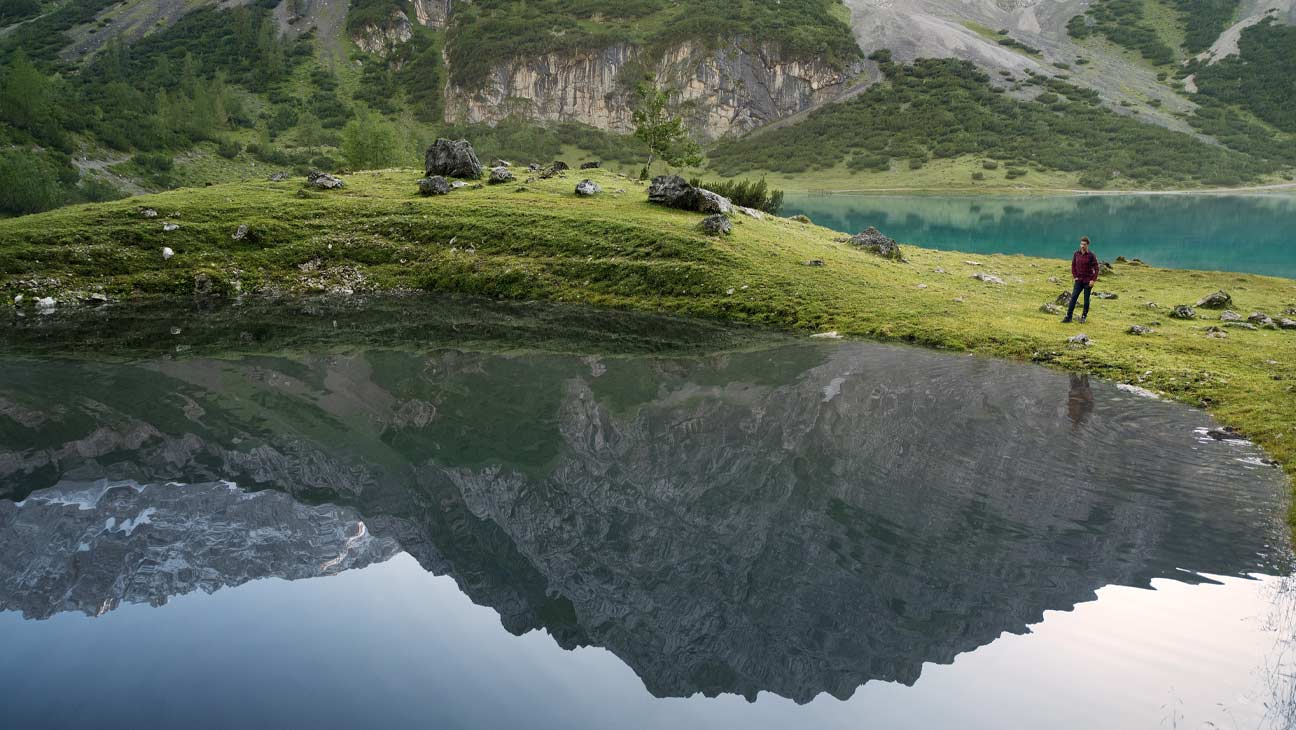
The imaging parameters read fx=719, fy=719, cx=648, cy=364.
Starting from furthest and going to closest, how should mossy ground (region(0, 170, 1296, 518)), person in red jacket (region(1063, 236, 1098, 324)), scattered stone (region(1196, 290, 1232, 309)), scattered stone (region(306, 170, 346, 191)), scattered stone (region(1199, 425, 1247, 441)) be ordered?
scattered stone (region(306, 170, 346, 191)), scattered stone (region(1196, 290, 1232, 309)), mossy ground (region(0, 170, 1296, 518)), person in red jacket (region(1063, 236, 1098, 324)), scattered stone (region(1199, 425, 1247, 441))

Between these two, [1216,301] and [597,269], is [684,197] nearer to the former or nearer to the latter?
[597,269]

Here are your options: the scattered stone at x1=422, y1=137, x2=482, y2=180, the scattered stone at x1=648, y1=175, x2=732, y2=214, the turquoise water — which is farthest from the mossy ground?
the turquoise water

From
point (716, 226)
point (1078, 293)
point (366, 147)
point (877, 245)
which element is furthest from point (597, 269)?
point (366, 147)

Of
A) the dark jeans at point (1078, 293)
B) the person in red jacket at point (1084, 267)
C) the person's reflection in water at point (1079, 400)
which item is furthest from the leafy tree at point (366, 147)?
the person's reflection in water at point (1079, 400)

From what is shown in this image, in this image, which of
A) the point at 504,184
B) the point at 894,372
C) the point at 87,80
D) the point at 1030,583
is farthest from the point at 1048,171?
the point at 87,80

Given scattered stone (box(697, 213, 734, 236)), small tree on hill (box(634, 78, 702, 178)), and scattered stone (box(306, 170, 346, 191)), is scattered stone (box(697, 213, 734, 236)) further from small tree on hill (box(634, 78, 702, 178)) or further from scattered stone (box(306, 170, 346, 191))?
small tree on hill (box(634, 78, 702, 178))

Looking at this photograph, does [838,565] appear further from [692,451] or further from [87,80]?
[87,80]
